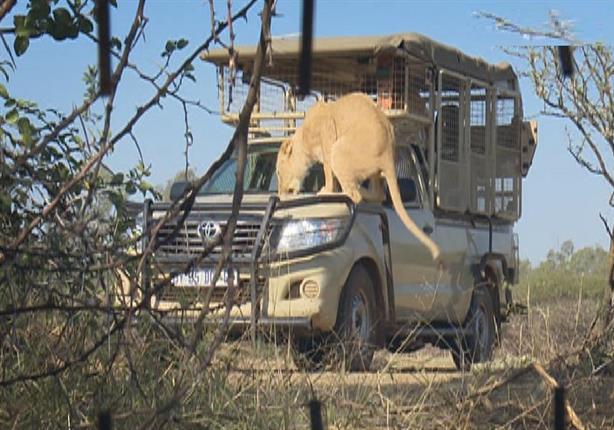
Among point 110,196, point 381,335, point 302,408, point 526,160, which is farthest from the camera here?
point 526,160

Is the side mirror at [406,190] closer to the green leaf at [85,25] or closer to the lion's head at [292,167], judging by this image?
the lion's head at [292,167]

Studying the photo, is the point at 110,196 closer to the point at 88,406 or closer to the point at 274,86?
the point at 88,406

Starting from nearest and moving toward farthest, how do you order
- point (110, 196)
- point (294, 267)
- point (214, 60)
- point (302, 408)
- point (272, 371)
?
1. point (110, 196)
2. point (302, 408)
3. point (272, 371)
4. point (294, 267)
5. point (214, 60)

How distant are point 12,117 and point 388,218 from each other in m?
6.34

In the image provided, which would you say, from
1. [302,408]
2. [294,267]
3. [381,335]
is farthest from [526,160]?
[302,408]

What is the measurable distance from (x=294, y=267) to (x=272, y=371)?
328 centimetres

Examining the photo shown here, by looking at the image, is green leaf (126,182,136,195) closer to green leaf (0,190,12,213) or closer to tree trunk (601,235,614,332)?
green leaf (0,190,12,213)

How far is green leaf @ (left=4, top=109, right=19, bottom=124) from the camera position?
3672 mm

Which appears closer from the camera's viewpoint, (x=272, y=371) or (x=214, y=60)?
(x=272, y=371)

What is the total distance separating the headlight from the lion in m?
0.83

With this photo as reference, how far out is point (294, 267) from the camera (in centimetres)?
858

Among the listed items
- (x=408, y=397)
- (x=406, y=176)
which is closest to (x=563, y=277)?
(x=406, y=176)

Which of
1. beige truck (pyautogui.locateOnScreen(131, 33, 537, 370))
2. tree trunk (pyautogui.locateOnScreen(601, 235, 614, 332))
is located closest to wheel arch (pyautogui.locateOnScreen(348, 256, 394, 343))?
beige truck (pyautogui.locateOnScreen(131, 33, 537, 370))

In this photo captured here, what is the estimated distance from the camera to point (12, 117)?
12.1 ft
